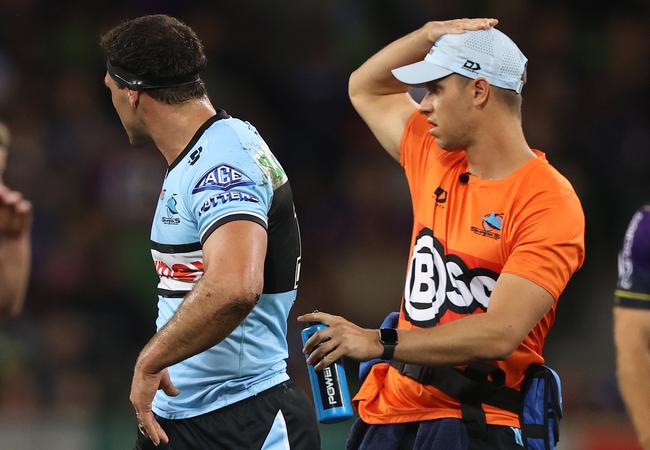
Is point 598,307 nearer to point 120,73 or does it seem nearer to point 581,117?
point 581,117

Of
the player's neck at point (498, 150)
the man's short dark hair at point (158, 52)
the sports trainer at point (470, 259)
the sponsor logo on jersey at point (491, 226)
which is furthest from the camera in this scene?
the player's neck at point (498, 150)

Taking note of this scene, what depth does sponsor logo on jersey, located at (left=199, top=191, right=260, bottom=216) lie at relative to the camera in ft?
12.5

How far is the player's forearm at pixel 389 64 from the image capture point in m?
4.80

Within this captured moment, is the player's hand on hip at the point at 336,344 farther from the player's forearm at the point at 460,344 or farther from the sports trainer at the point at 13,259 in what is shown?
the sports trainer at the point at 13,259

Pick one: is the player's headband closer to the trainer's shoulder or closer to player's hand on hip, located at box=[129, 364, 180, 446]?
player's hand on hip, located at box=[129, 364, 180, 446]

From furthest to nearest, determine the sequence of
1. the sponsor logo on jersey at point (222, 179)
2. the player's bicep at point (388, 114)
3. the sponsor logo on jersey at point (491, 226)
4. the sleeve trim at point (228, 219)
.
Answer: the player's bicep at point (388, 114)
the sponsor logo on jersey at point (491, 226)
the sponsor logo on jersey at point (222, 179)
the sleeve trim at point (228, 219)

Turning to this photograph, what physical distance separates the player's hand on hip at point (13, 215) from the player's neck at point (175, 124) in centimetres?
63

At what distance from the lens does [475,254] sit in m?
4.23

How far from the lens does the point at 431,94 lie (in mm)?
4484

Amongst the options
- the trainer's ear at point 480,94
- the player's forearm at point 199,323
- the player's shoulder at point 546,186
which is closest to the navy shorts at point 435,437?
the player's shoulder at point 546,186

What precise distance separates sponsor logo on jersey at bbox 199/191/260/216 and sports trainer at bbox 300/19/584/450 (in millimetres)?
471

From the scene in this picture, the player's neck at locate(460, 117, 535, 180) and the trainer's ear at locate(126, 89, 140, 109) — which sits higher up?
the trainer's ear at locate(126, 89, 140, 109)

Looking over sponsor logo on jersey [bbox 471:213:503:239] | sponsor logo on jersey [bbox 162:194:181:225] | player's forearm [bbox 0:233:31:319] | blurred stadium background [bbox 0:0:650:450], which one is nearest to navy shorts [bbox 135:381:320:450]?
sponsor logo on jersey [bbox 162:194:181:225]

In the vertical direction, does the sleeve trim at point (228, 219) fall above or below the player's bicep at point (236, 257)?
above
